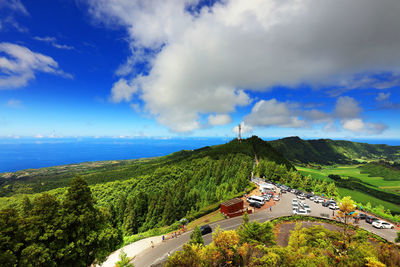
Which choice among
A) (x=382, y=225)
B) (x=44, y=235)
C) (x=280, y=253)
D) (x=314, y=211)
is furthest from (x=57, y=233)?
(x=382, y=225)

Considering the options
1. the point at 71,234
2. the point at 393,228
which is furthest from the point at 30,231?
the point at 393,228

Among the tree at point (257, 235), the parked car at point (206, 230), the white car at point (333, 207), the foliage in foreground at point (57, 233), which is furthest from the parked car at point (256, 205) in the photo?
the foliage in foreground at point (57, 233)

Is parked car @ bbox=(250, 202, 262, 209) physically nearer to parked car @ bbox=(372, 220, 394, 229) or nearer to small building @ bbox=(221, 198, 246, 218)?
small building @ bbox=(221, 198, 246, 218)

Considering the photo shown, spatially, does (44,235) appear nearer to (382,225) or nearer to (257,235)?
(257,235)

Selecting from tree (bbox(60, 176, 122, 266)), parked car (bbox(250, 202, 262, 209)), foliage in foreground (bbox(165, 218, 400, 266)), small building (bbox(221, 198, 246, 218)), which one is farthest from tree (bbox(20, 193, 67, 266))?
parked car (bbox(250, 202, 262, 209))

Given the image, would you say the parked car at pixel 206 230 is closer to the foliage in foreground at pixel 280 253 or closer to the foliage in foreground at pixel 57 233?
the foliage in foreground at pixel 280 253
